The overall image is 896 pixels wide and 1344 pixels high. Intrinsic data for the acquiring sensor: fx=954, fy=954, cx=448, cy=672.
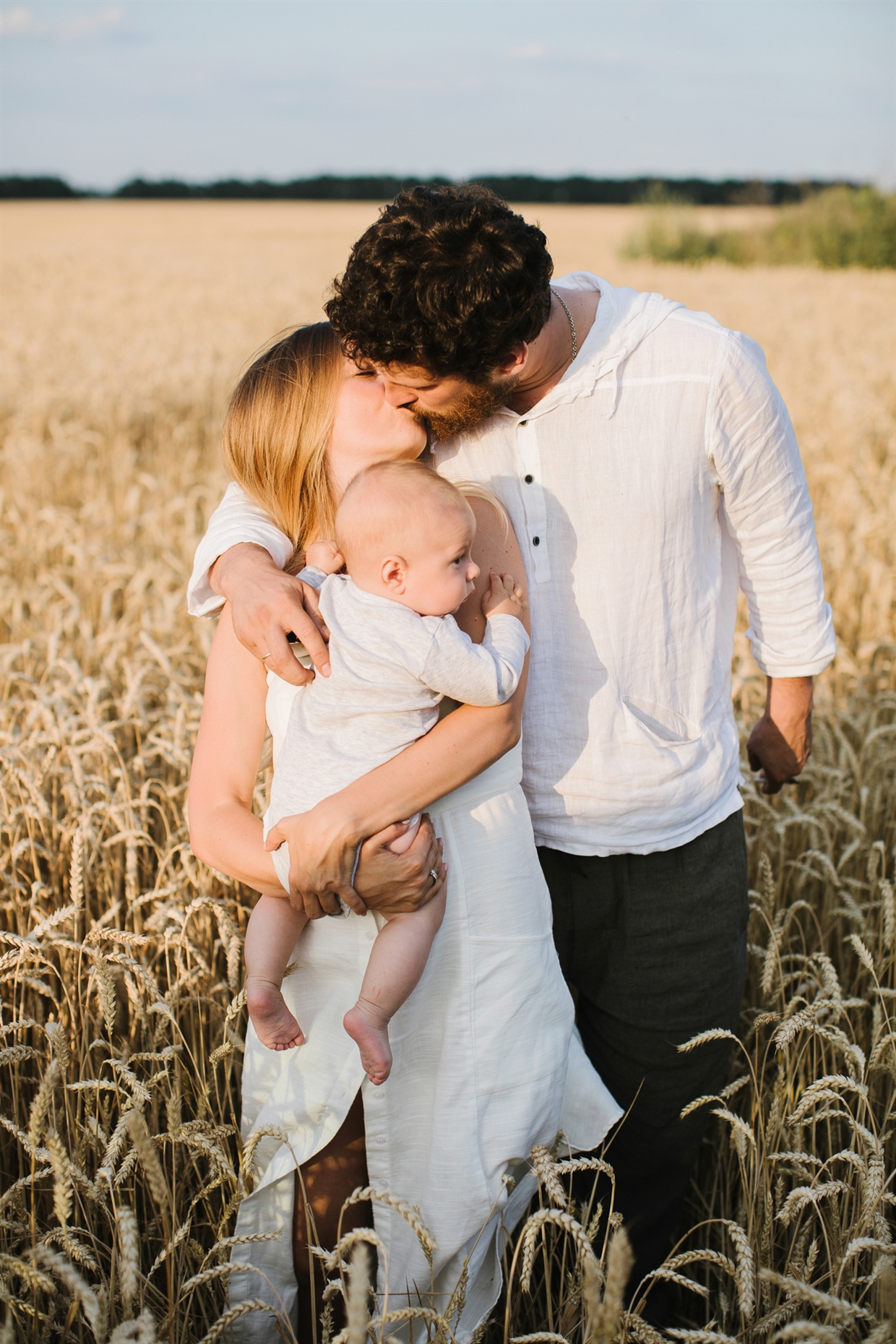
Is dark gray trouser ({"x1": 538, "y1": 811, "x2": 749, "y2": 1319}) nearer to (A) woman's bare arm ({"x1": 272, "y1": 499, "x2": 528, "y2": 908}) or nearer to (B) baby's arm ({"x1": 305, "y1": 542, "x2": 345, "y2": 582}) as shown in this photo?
(A) woman's bare arm ({"x1": 272, "y1": 499, "x2": 528, "y2": 908})

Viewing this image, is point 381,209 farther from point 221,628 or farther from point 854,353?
point 854,353

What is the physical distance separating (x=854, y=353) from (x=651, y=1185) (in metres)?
9.97

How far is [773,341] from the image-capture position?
11.4m

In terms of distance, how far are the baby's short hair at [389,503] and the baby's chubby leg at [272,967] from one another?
2.31 feet

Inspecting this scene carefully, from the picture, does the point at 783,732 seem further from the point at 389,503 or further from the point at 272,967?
the point at 272,967

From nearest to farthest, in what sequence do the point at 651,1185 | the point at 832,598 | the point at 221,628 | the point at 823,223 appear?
the point at 221,628 < the point at 651,1185 < the point at 832,598 < the point at 823,223

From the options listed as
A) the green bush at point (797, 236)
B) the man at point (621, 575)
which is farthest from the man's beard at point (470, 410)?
the green bush at point (797, 236)

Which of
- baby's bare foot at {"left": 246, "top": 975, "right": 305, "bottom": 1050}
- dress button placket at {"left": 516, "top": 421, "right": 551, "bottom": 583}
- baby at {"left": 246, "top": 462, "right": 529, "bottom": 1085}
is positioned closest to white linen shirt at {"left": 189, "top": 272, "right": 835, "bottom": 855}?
dress button placket at {"left": 516, "top": 421, "right": 551, "bottom": 583}

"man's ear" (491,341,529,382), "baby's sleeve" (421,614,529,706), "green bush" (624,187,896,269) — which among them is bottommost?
"baby's sleeve" (421,614,529,706)

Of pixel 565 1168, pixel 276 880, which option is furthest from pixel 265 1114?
pixel 565 1168

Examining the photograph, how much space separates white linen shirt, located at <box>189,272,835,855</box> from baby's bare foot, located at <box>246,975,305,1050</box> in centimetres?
66

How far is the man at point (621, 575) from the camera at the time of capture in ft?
5.60

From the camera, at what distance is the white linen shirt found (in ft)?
6.24

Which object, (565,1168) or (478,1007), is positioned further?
(478,1007)
